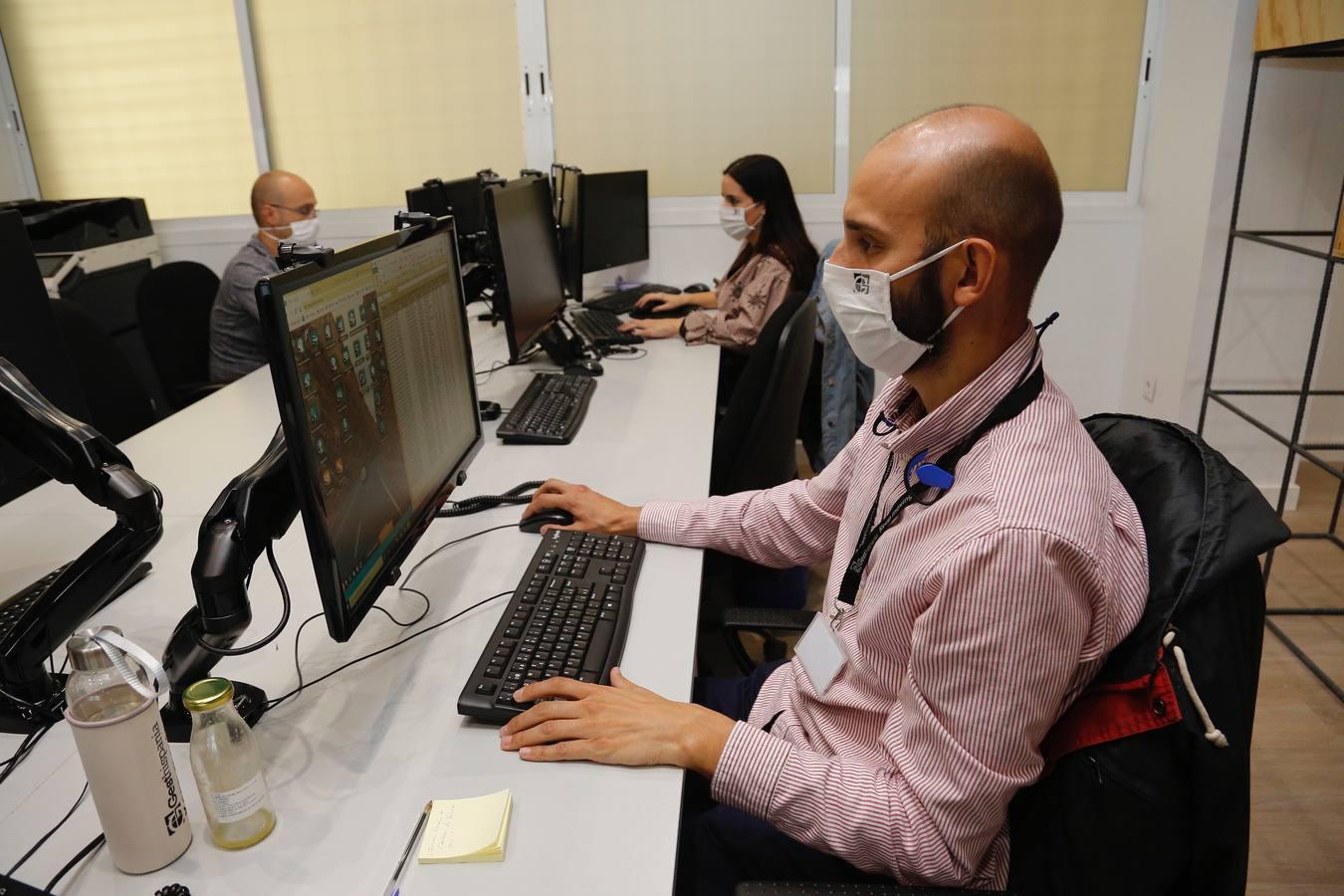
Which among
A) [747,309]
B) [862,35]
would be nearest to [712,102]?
[862,35]

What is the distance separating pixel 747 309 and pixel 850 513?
1768 mm

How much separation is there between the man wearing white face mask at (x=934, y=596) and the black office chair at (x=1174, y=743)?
0.11ft

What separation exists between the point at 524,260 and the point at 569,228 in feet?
2.83

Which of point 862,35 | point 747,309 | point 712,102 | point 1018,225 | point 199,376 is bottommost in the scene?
point 199,376

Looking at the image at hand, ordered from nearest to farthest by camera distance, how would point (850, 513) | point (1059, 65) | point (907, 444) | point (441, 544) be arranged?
point (907, 444) < point (850, 513) < point (441, 544) < point (1059, 65)

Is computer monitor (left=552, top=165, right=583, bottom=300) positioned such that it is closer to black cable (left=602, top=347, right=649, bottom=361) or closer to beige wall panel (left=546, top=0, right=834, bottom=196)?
black cable (left=602, top=347, right=649, bottom=361)

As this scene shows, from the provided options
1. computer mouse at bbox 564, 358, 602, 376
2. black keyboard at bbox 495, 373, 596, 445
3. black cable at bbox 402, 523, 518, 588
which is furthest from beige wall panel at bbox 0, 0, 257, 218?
black cable at bbox 402, 523, 518, 588

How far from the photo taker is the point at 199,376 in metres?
3.15

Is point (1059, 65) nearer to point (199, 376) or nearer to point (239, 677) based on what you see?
point (199, 376)

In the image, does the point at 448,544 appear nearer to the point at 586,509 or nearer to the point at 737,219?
the point at 586,509

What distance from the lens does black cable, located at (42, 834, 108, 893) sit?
83 cm

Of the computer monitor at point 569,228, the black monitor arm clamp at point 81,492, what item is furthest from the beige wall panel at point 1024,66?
the black monitor arm clamp at point 81,492

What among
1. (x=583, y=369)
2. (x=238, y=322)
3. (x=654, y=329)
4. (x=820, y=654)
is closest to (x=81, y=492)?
(x=820, y=654)

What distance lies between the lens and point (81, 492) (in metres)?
1.01
